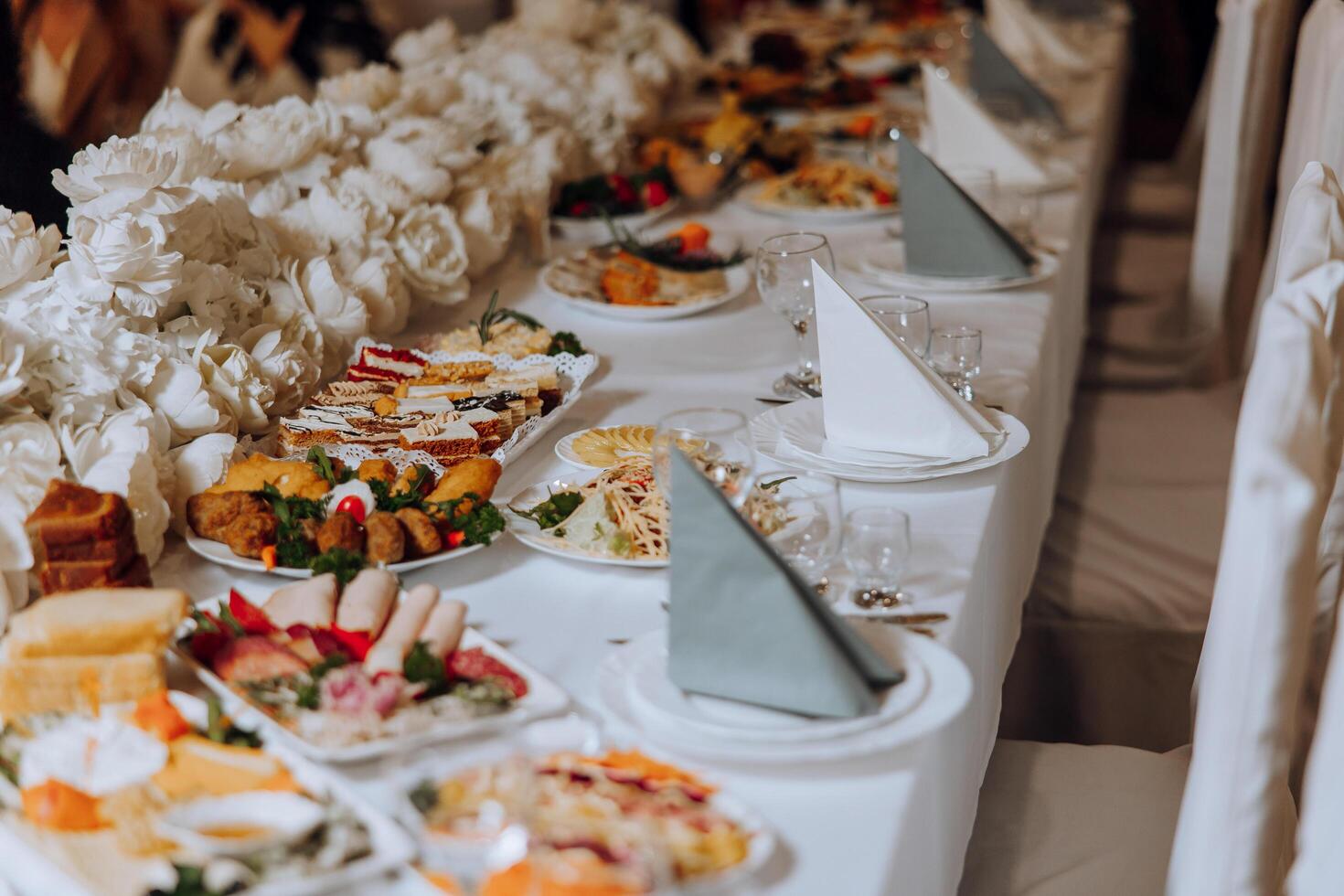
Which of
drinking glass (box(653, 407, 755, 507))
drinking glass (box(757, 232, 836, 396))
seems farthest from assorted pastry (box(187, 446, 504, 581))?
drinking glass (box(757, 232, 836, 396))

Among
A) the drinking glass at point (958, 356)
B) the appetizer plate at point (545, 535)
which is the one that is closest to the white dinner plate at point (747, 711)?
the appetizer plate at point (545, 535)

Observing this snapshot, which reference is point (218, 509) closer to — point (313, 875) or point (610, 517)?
point (610, 517)

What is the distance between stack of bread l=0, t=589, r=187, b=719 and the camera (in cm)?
110

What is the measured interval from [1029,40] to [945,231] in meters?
2.25

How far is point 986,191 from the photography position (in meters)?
2.44

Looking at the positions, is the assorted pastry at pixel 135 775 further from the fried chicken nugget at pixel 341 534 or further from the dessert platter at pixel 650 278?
the dessert platter at pixel 650 278

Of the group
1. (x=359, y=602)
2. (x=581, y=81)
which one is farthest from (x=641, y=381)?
(x=581, y=81)

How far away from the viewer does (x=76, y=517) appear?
124 centimetres

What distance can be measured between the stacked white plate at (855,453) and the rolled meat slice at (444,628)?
441 mm

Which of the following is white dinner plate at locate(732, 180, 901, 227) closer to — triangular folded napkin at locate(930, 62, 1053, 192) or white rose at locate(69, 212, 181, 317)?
triangular folded napkin at locate(930, 62, 1053, 192)

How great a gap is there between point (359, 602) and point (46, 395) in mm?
498

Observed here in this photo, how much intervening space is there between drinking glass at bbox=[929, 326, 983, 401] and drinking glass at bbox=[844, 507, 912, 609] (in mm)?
543

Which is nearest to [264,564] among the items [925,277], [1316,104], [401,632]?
[401,632]

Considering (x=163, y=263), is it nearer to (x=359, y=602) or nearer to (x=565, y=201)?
(x=359, y=602)
